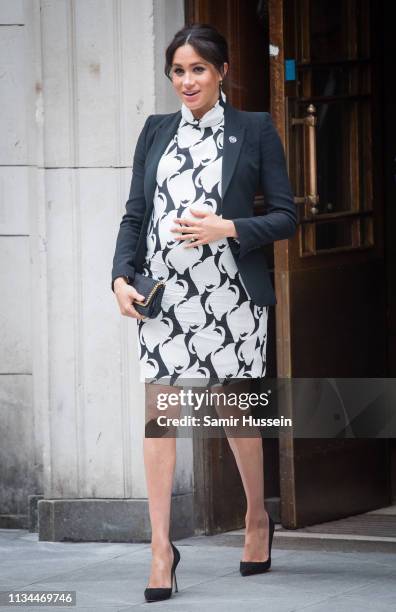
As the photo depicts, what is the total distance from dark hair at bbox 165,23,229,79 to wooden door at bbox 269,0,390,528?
92cm

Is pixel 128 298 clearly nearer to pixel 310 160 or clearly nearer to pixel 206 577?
pixel 206 577

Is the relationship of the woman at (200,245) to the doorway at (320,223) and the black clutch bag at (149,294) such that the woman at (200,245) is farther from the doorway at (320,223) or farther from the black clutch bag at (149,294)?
the doorway at (320,223)

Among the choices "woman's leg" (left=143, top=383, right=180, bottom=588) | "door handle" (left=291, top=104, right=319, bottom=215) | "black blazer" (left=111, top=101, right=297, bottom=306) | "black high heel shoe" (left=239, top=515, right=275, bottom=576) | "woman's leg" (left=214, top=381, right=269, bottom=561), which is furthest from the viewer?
"door handle" (left=291, top=104, right=319, bottom=215)

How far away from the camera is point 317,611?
471cm

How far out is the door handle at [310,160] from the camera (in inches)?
240

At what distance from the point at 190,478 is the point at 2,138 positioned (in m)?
1.74

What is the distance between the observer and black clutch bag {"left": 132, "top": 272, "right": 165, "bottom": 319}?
16.5ft

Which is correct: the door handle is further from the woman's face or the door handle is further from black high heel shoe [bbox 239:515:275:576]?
black high heel shoe [bbox 239:515:275:576]

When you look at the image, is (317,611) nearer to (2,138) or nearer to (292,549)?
(292,549)

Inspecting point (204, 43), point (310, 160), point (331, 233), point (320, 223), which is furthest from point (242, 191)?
point (331, 233)

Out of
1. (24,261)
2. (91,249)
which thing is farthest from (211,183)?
(24,261)

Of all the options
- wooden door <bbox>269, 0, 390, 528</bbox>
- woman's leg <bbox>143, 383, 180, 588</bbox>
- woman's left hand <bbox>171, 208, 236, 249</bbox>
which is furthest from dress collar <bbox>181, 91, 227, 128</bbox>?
woman's leg <bbox>143, 383, 180, 588</bbox>

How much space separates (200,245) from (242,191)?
0.26 m

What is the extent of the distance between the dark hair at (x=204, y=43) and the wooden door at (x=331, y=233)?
921mm
